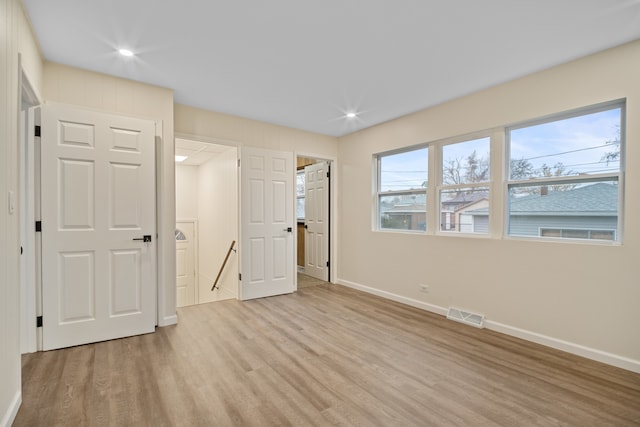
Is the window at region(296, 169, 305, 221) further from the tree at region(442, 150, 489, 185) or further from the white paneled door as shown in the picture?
the white paneled door

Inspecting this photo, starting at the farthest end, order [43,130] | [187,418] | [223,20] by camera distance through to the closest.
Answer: [43,130] < [223,20] < [187,418]

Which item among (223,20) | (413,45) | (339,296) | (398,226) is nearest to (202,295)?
(339,296)

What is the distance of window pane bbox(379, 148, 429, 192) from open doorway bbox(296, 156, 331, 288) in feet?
3.75

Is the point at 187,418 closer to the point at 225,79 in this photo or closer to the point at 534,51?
the point at 225,79

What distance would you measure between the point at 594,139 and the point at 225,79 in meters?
3.54

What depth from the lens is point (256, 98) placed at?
3691mm

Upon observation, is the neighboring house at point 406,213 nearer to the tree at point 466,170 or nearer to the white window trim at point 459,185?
the white window trim at point 459,185

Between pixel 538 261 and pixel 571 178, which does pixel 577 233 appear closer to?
pixel 538 261

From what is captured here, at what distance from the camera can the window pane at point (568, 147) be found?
2.70m

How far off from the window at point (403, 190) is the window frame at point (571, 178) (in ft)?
3.34

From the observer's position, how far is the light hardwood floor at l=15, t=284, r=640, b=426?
1.90 metres

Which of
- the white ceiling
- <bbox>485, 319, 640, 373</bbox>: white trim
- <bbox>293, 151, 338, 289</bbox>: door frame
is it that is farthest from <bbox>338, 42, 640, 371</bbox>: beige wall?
<bbox>293, 151, 338, 289</bbox>: door frame

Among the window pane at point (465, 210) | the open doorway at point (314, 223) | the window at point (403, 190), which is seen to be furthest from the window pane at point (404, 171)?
the open doorway at point (314, 223)

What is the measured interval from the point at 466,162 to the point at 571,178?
42.4 inches
